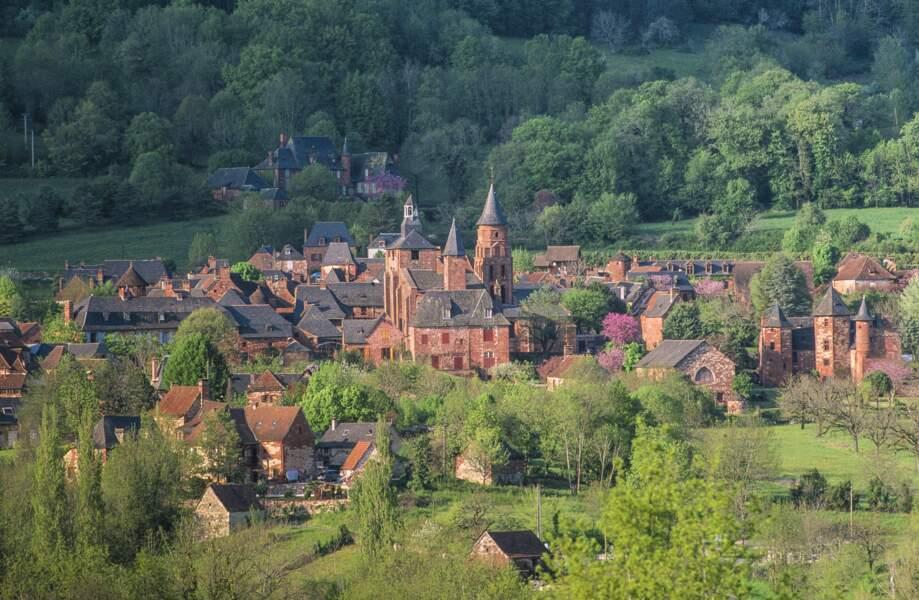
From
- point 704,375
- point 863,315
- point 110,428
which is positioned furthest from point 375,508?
point 863,315

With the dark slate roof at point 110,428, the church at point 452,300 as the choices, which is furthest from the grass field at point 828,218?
the dark slate roof at point 110,428

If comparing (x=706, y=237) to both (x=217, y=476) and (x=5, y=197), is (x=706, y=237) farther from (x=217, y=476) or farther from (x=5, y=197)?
(x=217, y=476)

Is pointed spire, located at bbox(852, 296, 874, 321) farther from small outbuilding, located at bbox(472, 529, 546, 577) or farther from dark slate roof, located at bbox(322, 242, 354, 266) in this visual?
small outbuilding, located at bbox(472, 529, 546, 577)

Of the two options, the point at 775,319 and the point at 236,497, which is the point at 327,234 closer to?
the point at 775,319

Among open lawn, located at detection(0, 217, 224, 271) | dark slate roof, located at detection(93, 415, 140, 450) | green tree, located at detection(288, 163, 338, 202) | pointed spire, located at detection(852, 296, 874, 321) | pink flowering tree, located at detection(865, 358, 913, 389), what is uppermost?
green tree, located at detection(288, 163, 338, 202)

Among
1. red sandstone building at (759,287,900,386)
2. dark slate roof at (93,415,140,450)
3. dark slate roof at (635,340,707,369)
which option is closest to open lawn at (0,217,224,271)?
dark slate roof at (635,340,707,369)

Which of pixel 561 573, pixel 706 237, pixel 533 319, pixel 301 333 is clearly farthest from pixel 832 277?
pixel 561 573

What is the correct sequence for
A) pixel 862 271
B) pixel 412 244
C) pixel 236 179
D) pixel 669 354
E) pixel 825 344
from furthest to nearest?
pixel 236 179, pixel 862 271, pixel 412 244, pixel 825 344, pixel 669 354
